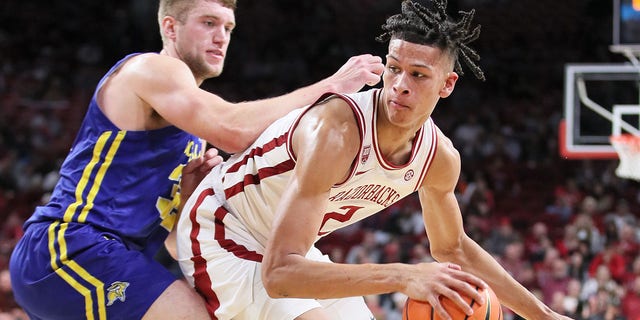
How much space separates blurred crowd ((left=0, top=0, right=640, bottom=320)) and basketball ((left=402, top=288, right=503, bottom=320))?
6426 mm

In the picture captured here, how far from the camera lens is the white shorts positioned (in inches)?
120

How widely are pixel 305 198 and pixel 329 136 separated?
0.77 ft

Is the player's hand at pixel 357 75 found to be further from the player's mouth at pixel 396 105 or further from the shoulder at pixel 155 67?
the shoulder at pixel 155 67

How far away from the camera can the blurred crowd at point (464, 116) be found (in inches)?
391

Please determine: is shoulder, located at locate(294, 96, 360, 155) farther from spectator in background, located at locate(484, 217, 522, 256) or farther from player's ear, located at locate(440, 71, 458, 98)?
spectator in background, located at locate(484, 217, 522, 256)

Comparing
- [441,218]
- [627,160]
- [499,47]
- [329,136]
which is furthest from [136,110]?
[499,47]

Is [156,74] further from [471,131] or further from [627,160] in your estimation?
[471,131]

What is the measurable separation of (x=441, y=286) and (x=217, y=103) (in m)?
1.28

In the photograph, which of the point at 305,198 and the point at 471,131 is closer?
the point at 305,198

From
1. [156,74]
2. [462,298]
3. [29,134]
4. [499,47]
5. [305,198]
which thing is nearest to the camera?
[462,298]

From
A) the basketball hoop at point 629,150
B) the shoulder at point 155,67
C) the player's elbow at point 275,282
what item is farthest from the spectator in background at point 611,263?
the player's elbow at point 275,282

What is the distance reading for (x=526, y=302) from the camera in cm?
333

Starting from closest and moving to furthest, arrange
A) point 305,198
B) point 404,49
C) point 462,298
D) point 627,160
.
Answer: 1. point 462,298
2. point 305,198
3. point 404,49
4. point 627,160

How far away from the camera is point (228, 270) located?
10.3 ft
